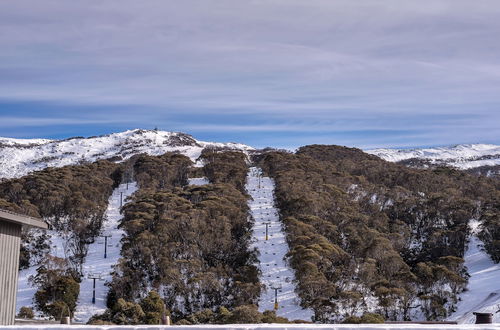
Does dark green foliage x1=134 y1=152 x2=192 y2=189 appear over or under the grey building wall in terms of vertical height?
over

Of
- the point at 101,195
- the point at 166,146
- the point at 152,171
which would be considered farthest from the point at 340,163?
the point at 166,146

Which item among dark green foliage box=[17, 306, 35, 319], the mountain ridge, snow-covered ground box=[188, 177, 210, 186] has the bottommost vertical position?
dark green foliage box=[17, 306, 35, 319]

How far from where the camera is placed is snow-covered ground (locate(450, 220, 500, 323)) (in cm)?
2571

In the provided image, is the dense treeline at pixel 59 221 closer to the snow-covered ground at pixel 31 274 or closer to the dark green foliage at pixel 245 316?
the snow-covered ground at pixel 31 274

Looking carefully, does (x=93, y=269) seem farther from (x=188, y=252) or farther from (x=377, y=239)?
(x=377, y=239)

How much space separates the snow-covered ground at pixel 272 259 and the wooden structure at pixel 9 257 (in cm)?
1876

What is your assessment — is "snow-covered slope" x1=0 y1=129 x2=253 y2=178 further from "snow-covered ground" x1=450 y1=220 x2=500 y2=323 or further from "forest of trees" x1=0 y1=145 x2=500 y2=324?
"snow-covered ground" x1=450 y1=220 x2=500 y2=323

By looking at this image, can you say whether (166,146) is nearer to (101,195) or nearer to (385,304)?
(101,195)

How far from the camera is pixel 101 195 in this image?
4659 centimetres

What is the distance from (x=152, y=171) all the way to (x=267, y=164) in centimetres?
1456

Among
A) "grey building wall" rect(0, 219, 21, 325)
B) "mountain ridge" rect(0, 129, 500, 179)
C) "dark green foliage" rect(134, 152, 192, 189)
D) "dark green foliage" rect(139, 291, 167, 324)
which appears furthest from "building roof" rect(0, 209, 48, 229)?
"mountain ridge" rect(0, 129, 500, 179)

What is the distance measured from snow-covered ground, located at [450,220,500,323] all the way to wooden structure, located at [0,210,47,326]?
1970 cm

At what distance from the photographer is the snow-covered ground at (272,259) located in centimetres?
2817

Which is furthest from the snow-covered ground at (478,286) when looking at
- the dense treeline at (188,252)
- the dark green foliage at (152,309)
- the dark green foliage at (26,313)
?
the dark green foliage at (26,313)
